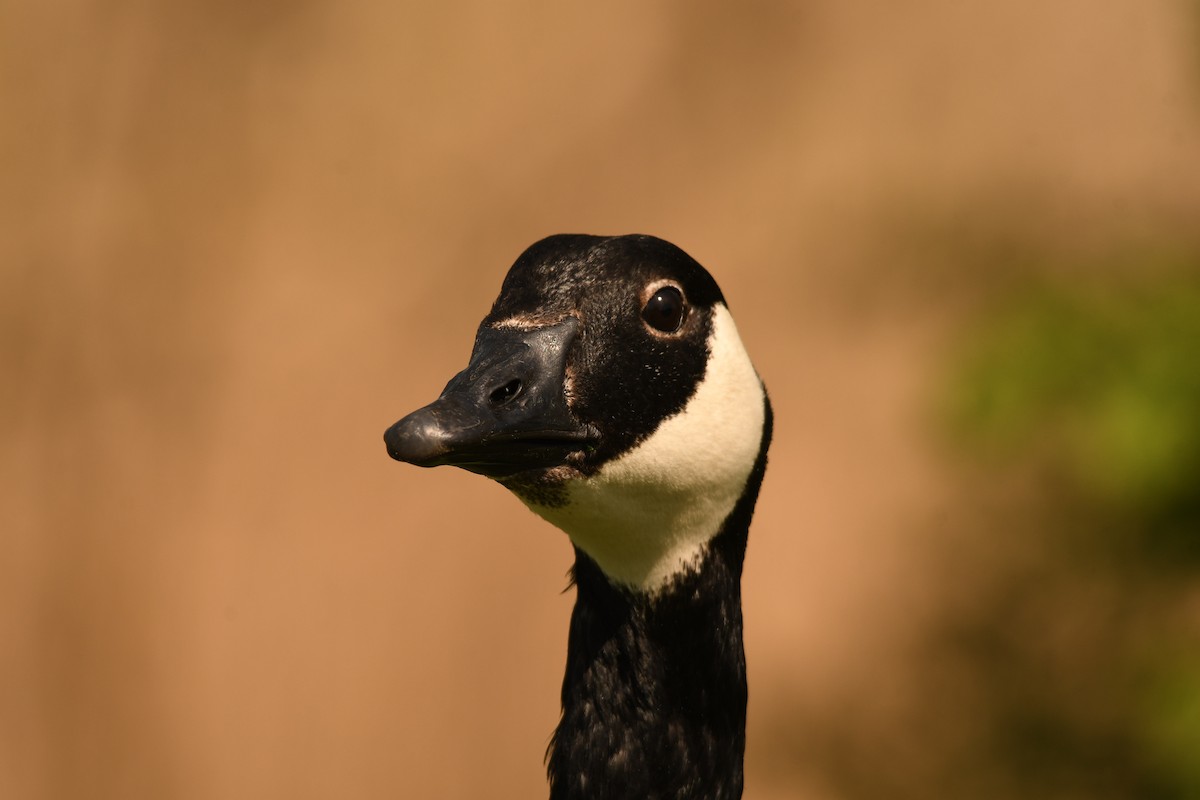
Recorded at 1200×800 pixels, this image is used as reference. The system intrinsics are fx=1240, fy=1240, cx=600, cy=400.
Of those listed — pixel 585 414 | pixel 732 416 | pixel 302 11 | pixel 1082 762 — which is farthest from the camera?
pixel 302 11

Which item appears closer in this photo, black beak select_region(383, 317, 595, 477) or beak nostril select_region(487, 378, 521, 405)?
black beak select_region(383, 317, 595, 477)

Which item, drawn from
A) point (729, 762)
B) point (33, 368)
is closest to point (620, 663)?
point (729, 762)

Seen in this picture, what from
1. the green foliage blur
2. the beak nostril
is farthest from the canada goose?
the green foliage blur

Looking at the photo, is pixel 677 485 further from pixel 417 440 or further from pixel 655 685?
pixel 417 440

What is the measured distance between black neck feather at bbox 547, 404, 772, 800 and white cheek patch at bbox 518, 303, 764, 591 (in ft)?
0.20

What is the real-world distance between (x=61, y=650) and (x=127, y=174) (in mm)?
2970

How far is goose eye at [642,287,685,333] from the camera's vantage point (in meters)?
2.62

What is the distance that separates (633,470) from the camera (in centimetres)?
250

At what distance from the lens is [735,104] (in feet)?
24.5

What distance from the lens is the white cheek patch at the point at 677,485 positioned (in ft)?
8.25

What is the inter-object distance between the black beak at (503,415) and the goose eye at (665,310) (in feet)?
0.62

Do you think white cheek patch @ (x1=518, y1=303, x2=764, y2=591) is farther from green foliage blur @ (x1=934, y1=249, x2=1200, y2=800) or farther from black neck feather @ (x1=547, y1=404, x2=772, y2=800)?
green foliage blur @ (x1=934, y1=249, x2=1200, y2=800)

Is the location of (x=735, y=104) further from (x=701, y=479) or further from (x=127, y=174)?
(x=701, y=479)

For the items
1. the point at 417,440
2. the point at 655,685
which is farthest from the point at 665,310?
the point at 655,685
